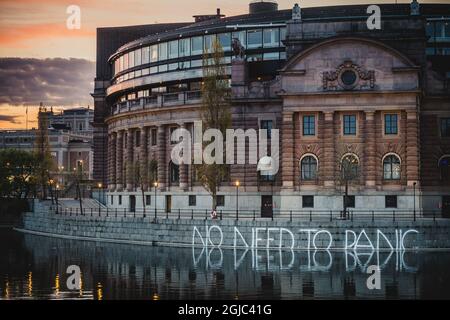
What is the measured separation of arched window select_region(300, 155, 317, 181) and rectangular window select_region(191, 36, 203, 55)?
23546 mm

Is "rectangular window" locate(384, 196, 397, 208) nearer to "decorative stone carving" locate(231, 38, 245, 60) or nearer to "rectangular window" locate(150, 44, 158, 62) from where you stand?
"decorative stone carving" locate(231, 38, 245, 60)

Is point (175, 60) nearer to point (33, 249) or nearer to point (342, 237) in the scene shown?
point (33, 249)

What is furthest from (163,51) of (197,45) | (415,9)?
(415,9)

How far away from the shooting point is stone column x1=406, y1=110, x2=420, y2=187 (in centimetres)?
8462

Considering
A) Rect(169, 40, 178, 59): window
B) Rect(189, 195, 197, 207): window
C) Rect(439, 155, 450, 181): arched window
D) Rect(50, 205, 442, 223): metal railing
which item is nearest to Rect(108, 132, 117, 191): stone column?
Rect(169, 40, 178, 59): window

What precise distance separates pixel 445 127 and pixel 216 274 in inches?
1549

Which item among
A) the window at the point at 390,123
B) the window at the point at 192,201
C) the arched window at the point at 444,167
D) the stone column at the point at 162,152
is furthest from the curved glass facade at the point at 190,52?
the arched window at the point at 444,167

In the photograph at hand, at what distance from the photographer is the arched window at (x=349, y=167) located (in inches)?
3209

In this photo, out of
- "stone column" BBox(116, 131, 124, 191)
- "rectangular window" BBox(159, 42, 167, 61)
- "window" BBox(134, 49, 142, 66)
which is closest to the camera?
"rectangular window" BBox(159, 42, 167, 61)

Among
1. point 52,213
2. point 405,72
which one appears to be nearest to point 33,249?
point 52,213

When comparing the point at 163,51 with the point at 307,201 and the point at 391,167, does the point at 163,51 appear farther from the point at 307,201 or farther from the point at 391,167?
the point at 391,167

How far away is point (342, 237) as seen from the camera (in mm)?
72062

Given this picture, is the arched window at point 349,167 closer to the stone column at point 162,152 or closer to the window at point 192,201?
the window at point 192,201

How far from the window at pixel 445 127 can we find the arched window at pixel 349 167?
10.1 m
